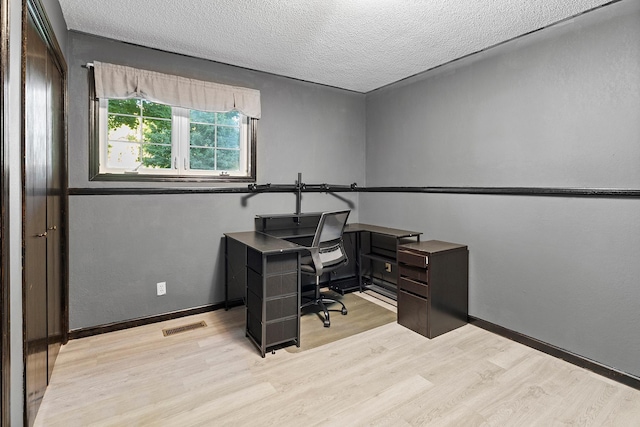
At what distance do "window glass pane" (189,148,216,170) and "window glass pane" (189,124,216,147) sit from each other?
0.06 meters

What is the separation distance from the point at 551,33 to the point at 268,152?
2.65m

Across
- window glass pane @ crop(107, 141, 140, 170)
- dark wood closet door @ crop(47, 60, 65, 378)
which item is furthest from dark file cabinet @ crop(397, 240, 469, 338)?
dark wood closet door @ crop(47, 60, 65, 378)

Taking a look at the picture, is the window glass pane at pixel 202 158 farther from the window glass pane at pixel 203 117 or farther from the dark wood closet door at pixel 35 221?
the dark wood closet door at pixel 35 221

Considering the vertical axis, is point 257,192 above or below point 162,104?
below

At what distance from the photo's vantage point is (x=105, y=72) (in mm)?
2740

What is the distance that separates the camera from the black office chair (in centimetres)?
292

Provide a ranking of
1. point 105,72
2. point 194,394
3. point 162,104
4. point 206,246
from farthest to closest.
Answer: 1. point 206,246
2. point 162,104
3. point 105,72
4. point 194,394

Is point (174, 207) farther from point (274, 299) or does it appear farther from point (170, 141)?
point (274, 299)

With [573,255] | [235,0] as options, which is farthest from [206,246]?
[573,255]

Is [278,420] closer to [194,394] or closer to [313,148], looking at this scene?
[194,394]

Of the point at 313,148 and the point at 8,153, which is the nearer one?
the point at 8,153

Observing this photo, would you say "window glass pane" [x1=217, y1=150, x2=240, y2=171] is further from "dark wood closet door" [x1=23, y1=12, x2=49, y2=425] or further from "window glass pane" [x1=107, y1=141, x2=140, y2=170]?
"dark wood closet door" [x1=23, y1=12, x2=49, y2=425]

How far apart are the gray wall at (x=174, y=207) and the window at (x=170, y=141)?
0.17m

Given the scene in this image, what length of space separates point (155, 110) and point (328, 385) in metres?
2.73
